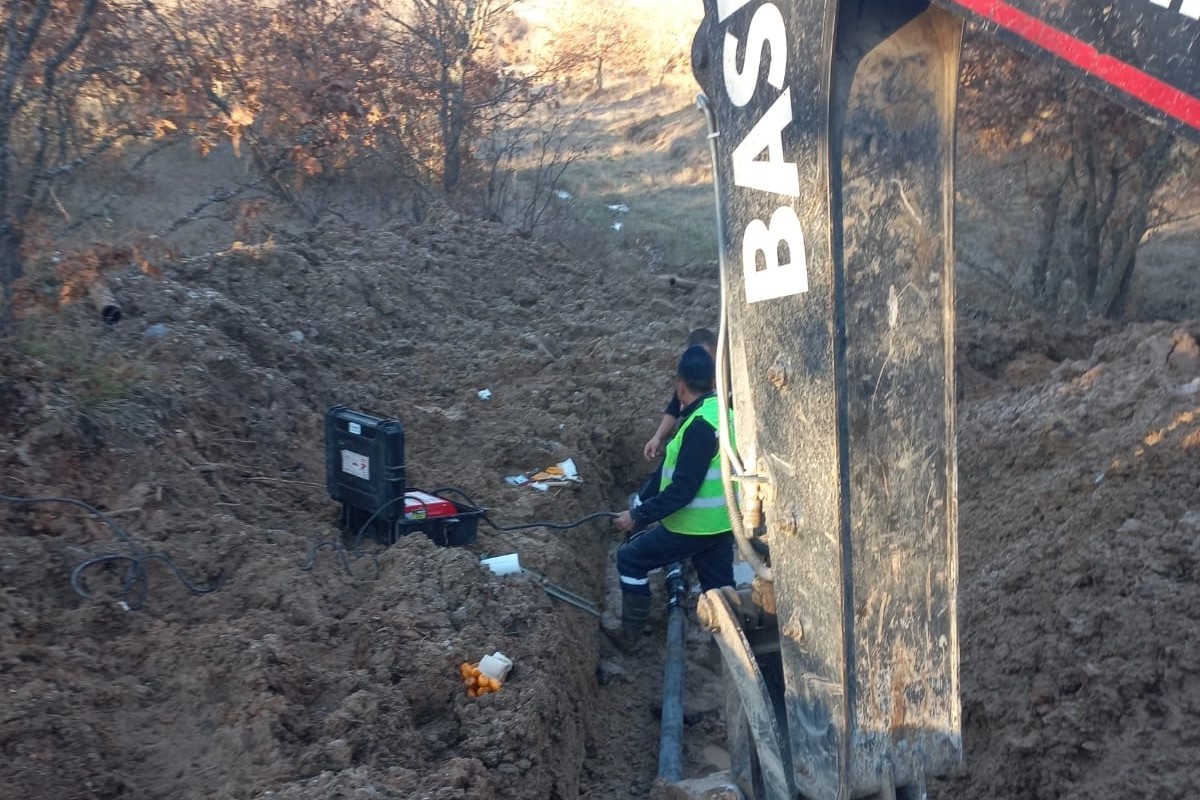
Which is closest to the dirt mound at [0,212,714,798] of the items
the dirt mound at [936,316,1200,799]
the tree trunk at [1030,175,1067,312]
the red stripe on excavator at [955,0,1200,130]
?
the dirt mound at [936,316,1200,799]

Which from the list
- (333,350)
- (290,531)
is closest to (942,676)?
(290,531)

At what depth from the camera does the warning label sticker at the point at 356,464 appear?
601cm

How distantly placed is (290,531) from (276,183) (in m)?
8.42

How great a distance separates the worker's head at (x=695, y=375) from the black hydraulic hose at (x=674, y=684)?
1.23 meters

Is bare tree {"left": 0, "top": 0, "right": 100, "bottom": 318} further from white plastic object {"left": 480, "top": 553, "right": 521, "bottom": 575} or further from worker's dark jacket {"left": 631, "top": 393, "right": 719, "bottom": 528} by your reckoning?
worker's dark jacket {"left": 631, "top": 393, "right": 719, "bottom": 528}

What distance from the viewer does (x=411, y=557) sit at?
559 centimetres

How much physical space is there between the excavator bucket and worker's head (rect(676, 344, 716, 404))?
3.07 m

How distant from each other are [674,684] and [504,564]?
3.49 feet

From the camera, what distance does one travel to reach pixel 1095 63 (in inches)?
71.7

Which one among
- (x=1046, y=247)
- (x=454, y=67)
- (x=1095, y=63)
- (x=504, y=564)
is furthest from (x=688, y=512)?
(x=454, y=67)

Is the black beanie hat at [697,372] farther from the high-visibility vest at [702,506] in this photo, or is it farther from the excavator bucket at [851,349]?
the excavator bucket at [851,349]

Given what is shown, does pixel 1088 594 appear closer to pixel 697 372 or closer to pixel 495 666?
Answer: pixel 697 372

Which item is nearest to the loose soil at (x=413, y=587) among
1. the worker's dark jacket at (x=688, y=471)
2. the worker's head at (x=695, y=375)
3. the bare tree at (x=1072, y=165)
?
the worker's dark jacket at (x=688, y=471)

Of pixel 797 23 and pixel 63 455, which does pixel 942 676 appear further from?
pixel 63 455
